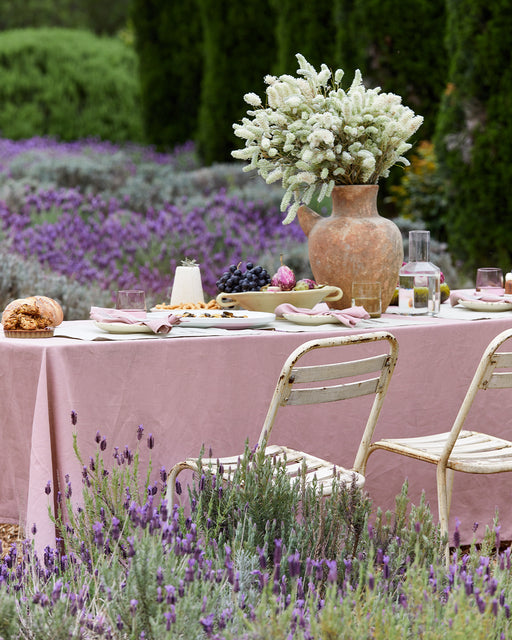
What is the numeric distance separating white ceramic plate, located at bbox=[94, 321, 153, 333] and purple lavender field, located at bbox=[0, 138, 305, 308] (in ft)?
8.70

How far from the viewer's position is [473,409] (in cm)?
377

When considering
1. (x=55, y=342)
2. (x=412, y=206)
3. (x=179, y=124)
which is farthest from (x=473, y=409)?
(x=179, y=124)

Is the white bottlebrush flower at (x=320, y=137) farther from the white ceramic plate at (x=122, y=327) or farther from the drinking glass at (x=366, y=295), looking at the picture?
the white ceramic plate at (x=122, y=327)

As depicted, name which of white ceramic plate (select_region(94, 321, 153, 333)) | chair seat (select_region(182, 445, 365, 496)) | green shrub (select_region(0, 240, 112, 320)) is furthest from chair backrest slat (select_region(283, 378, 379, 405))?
green shrub (select_region(0, 240, 112, 320))

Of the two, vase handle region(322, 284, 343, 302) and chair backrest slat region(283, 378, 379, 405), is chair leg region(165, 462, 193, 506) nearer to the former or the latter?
chair backrest slat region(283, 378, 379, 405)

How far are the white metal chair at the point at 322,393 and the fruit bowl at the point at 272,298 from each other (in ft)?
1.87

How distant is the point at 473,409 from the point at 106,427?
1.40 m

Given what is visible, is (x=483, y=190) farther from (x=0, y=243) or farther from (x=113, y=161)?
(x=113, y=161)

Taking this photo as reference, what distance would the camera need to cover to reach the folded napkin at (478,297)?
4.00 meters

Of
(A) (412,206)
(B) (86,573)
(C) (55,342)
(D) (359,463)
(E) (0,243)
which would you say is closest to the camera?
(B) (86,573)

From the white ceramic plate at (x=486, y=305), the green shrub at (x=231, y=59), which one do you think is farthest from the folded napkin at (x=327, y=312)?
the green shrub at (x=231, y=59)

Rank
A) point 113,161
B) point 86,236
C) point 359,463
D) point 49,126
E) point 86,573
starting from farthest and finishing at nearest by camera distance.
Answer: point 49,126 → point 113,161 → point 86,236 → point 359,463 → point 86,573

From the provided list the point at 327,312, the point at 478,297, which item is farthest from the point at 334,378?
the point at 478,297

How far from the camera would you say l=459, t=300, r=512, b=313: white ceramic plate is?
3.88 m
